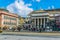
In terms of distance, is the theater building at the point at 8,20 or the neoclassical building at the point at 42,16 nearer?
the theater building at the point at 8,20

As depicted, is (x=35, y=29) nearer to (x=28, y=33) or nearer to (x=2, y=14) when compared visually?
(x=28, y=33)

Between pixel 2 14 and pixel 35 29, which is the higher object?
pixel 2 14

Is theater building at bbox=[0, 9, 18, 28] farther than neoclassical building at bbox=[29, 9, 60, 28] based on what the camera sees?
No

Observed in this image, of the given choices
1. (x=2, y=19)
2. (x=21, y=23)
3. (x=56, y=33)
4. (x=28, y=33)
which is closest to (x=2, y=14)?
(x=2, y=19)

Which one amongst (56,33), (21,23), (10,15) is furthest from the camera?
(56,33)

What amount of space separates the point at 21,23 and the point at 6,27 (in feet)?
3.02

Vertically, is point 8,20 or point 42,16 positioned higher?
point 42,16

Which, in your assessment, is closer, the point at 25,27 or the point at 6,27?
the point at 6,27

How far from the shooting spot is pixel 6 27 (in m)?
7.91

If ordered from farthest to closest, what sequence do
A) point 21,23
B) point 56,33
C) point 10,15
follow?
point 56,33 → point 21,23 → point 10,15

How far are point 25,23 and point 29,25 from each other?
1.14 feet

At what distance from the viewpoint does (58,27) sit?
9805 millimetres

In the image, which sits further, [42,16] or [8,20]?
[42,16]

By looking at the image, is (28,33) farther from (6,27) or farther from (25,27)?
(6,27)
